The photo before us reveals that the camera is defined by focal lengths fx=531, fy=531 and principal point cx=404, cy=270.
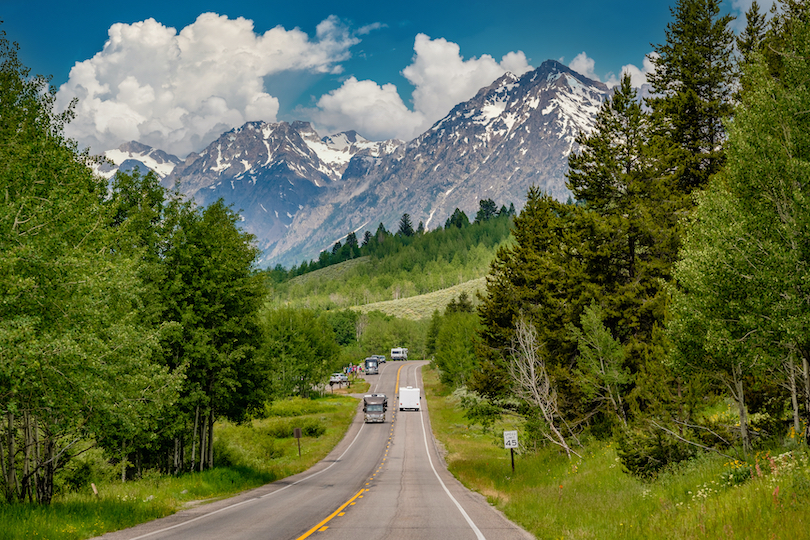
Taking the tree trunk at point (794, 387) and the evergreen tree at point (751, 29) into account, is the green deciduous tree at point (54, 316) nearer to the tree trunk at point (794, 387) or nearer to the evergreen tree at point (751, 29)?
the tree trunk at point (794, 387)

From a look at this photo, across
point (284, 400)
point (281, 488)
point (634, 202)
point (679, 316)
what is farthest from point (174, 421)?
point (284, 400)

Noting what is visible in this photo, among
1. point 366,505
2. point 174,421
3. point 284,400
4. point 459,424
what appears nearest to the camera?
point 366,505

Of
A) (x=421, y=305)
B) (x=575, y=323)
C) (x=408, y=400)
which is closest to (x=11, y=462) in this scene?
(x=575, y=323)

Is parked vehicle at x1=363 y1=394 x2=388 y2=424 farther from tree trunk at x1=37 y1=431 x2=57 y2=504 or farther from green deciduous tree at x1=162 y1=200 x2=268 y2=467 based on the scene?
tree trunk at x1=37 y1=431 x2=57 y2=504

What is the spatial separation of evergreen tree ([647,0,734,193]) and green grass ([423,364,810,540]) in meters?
14.9

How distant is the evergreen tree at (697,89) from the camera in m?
26.2

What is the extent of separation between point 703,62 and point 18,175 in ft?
98.5

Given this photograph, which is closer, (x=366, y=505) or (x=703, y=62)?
(x=366, y=505)

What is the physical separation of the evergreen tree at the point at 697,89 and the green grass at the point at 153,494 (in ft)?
84.2

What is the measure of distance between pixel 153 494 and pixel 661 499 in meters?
16.0

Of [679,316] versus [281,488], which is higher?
[679,316]

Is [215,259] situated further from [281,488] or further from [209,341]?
[281,488]

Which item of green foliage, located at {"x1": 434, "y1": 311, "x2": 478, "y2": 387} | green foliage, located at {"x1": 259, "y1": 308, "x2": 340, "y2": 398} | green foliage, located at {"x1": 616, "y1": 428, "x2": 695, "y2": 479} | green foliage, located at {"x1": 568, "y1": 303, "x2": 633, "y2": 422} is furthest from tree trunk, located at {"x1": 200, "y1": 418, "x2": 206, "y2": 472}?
green foliage, located at {"x1": 434, "y1": 311, "x2": 478, "y2": 387}

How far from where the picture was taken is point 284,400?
68750 mm
